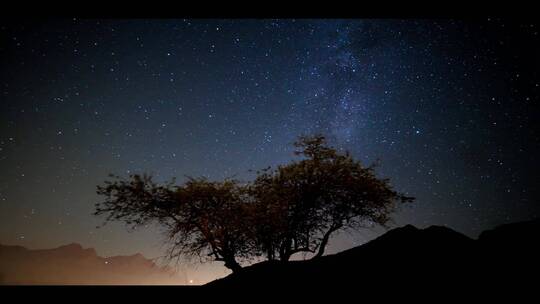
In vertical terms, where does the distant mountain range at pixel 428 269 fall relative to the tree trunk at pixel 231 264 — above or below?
above

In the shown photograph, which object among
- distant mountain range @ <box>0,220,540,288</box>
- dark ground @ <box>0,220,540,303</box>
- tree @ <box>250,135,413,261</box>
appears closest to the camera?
dark ground @ <box>0,220,540,303</box>

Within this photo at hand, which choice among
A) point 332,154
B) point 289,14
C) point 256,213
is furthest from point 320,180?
point 289,14

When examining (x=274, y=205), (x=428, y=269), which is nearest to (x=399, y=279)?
(x=428, y=269)

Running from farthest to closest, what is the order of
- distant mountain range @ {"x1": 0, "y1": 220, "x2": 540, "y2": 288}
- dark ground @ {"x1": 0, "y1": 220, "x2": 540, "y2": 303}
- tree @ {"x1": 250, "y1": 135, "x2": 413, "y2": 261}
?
tree @ {"x1": 250, "y1": 135, "x2": 413, "y2": 261}, distant mountain range @ {"x1": 0, "y1": 220, "x2": 540, "y2": 288}, dark ground @ {"x1": 0, "y1": 220, "x2": 540, "y2": 303}

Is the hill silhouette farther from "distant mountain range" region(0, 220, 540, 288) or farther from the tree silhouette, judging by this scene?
the tree silhouette

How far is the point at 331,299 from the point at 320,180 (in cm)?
1411

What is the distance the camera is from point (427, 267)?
113 inches

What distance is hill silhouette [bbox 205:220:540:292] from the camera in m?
2.44

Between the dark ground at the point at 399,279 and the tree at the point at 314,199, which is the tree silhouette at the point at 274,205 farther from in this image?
the dark ground at the point at 399,279

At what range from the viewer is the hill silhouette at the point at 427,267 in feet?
8.01

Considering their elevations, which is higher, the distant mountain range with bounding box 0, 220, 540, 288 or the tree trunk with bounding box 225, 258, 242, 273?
the distant mountain range with bounding box 0, 220, 540, 288

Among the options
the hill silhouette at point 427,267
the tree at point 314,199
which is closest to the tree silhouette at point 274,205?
the tree at point 314,199

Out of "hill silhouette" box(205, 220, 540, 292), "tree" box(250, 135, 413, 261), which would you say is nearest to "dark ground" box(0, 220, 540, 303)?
"hill silhouette" box(205, 220, 540, 292)

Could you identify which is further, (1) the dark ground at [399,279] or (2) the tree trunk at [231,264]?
(2) the tree trunk at [231,264]
